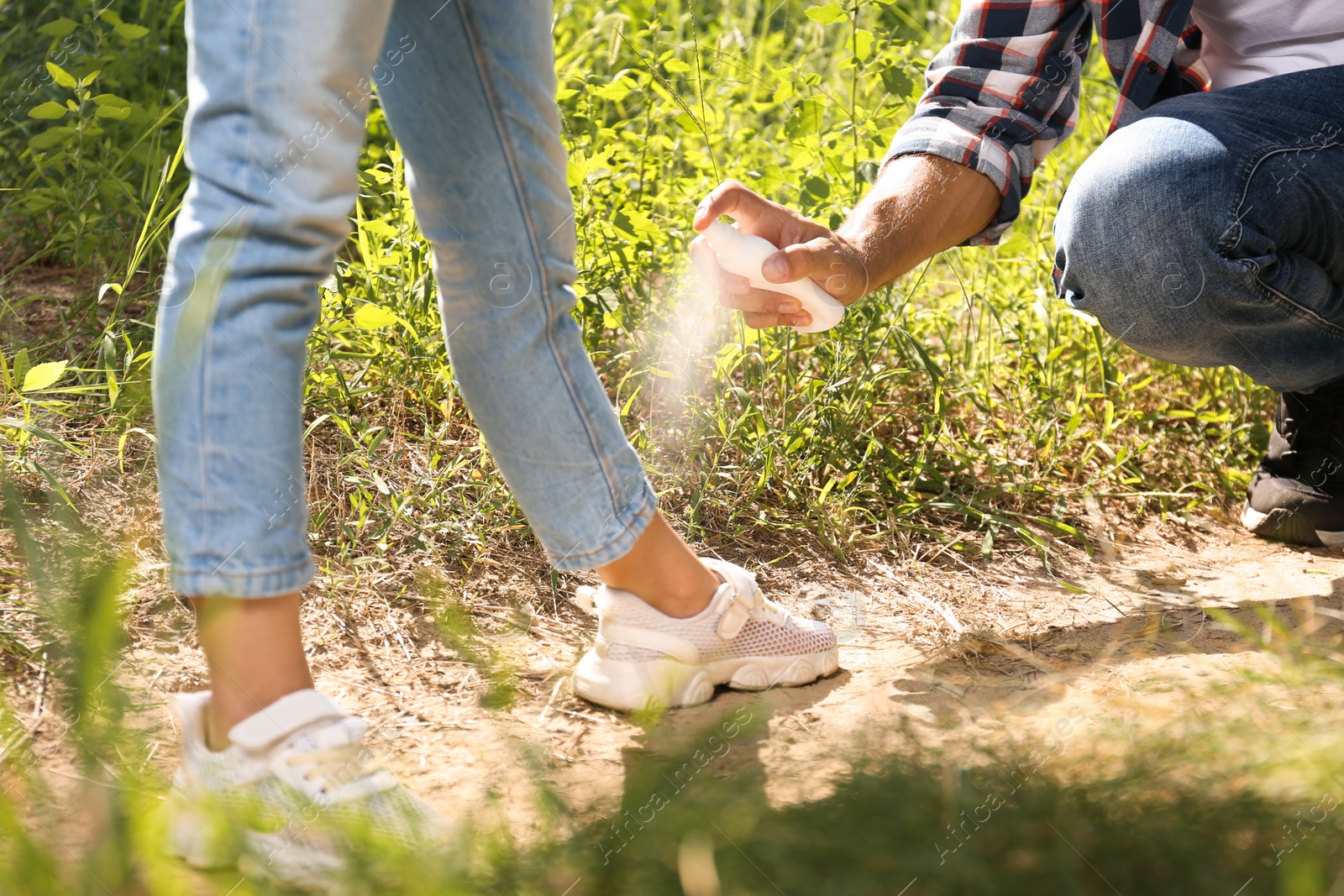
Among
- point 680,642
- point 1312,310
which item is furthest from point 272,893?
point 1312,310

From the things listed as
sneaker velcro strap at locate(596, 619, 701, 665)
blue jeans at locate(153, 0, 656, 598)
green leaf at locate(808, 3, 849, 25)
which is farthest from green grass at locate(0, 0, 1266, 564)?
blue jeans at locate(153, 0, 656, 598)

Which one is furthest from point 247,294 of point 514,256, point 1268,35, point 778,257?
point 1268,35

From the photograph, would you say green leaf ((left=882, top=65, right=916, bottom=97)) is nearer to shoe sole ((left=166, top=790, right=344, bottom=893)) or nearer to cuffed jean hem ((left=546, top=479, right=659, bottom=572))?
cuffed jean hem ((left=546, top=479, right=659, bottom=572))

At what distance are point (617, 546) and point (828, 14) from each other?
1.23 meters

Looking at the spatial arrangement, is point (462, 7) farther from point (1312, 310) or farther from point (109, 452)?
point (1312, 310)

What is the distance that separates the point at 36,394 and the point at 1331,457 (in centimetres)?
238

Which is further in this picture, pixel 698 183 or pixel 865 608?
pixel 698 183

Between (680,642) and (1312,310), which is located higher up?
A: (1312,310)

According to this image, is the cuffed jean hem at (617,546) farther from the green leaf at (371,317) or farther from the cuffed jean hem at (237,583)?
the green leaf at (371,317)

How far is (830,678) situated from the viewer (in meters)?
1.64

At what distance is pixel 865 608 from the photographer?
1.91m

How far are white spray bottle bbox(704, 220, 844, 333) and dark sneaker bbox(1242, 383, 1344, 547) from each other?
1.06 metres

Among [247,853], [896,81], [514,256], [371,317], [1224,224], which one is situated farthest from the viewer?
[896,81]

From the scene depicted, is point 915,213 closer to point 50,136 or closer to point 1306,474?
point 1306,474
